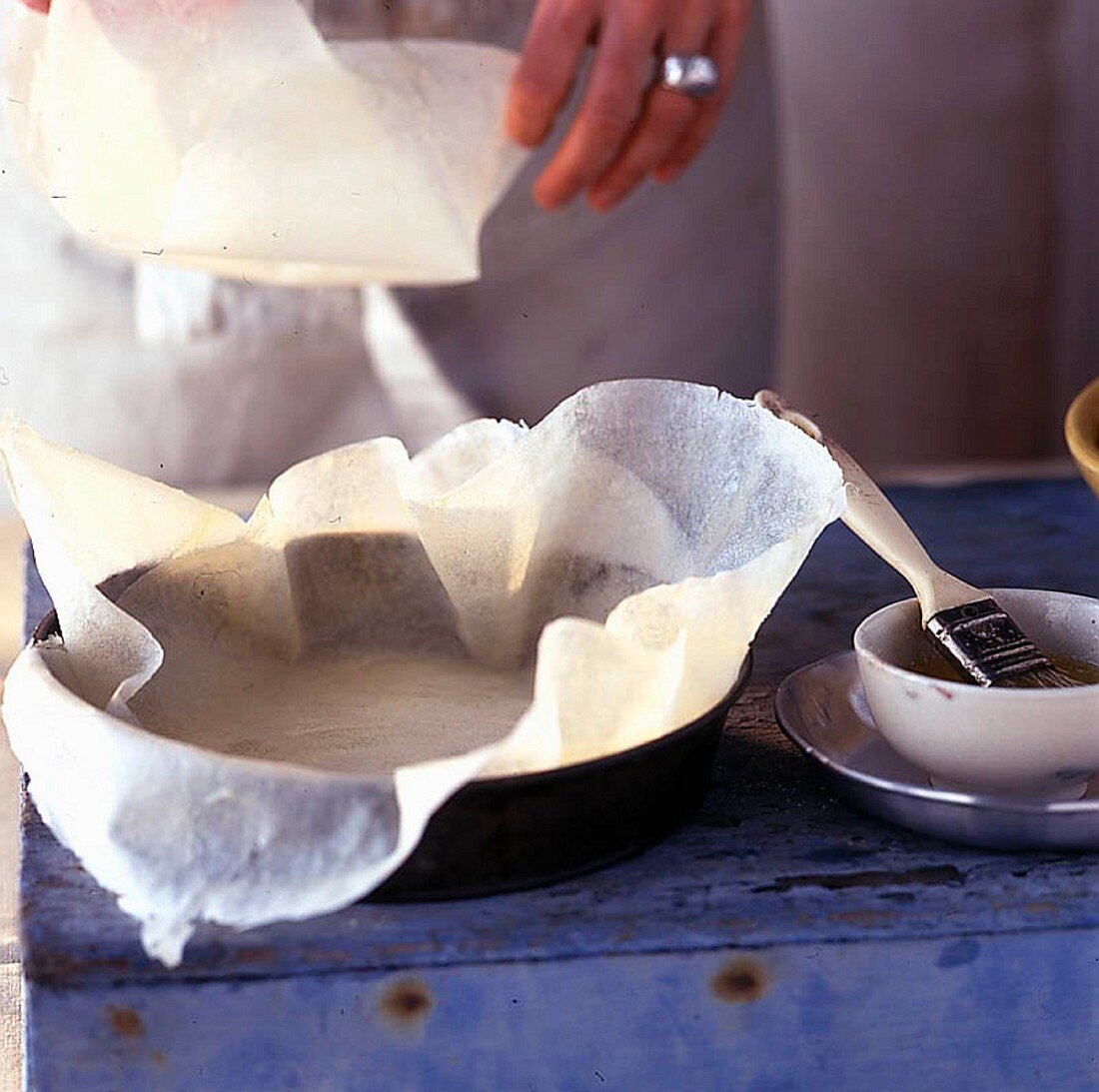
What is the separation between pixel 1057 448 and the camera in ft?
5.63

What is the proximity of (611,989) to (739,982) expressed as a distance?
33 millimetres

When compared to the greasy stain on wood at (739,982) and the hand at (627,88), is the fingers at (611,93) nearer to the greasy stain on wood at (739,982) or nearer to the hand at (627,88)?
the hand at (627,88)

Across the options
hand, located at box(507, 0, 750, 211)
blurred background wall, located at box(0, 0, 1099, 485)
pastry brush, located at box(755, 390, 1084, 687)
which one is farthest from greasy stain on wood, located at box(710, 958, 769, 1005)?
blurred background wall, located at box(0, 0, 1099, 485)

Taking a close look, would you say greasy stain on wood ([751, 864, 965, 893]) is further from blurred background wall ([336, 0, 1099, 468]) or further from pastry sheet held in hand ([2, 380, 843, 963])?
blurred background wall ([336, 0, 1099, 468])

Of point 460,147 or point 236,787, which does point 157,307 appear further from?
point 236,787

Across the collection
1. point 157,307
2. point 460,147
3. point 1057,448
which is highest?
point 460,147

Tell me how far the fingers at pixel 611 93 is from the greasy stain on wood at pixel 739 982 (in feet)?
1.94

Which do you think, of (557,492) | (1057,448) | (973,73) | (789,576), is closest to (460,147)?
(557,492)

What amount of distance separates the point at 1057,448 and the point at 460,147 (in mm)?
1144

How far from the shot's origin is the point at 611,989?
41 centimetres

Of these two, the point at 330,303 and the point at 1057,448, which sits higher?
the point at 330,303

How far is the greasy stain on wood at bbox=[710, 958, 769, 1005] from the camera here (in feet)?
1.34

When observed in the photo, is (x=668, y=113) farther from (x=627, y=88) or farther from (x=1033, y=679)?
(x=1033, y=679)

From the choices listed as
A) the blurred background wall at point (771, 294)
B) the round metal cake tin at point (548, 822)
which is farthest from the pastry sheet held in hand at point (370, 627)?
the blurred background wall at point (771, 294)
